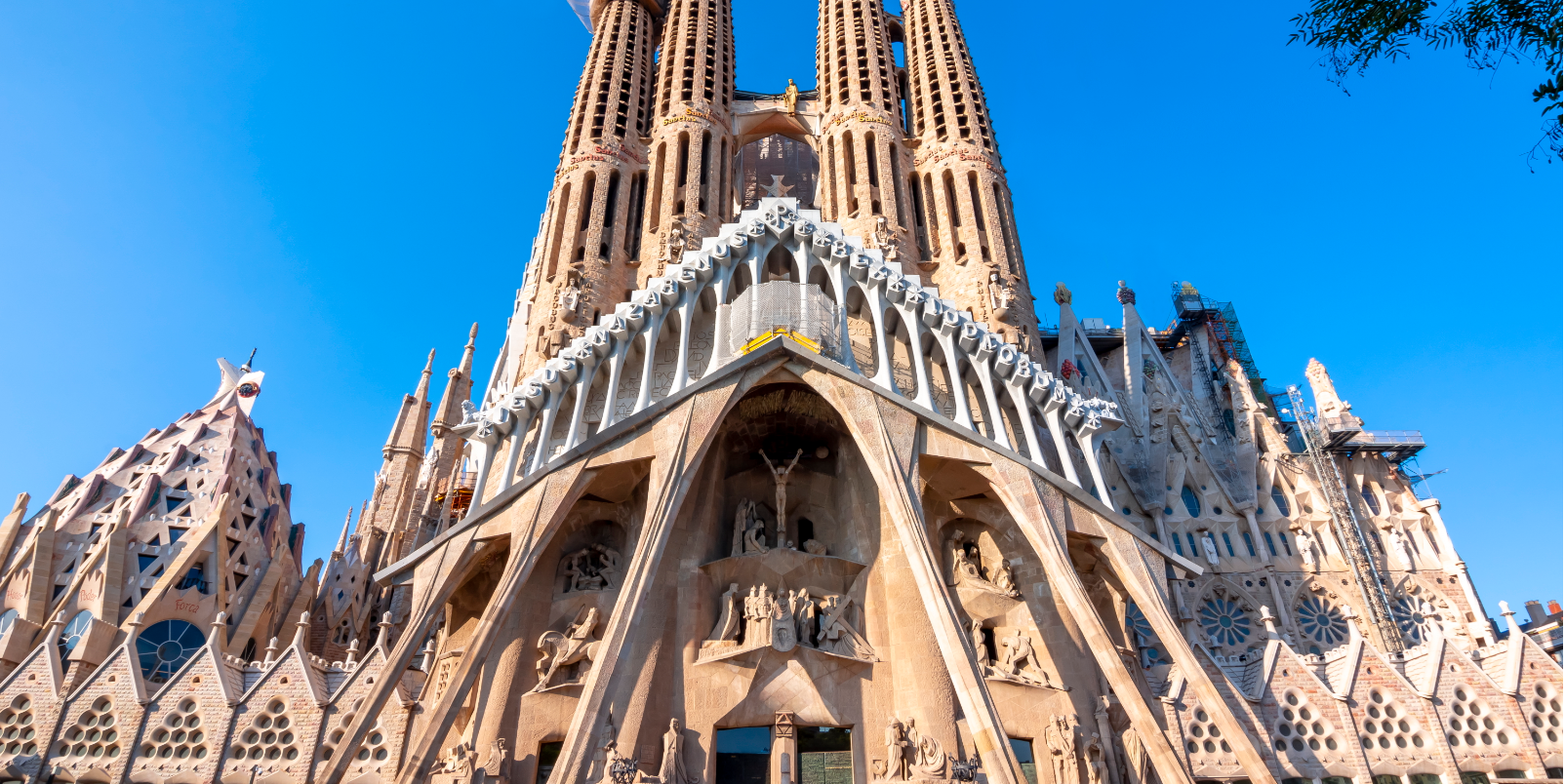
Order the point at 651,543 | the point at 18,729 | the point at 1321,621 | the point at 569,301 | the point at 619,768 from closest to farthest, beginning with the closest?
the point at 619,768 → the point at 651,543 → the point at 18,729 → the point at 569,301 → the point at 1321,621

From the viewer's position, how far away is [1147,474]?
23.5 metres

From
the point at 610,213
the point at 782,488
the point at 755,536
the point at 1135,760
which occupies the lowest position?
the point at 1135,760

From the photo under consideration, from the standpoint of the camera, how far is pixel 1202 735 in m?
14.6

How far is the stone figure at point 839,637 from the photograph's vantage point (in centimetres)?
1485

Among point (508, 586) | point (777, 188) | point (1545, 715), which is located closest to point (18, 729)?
point (508, 586)

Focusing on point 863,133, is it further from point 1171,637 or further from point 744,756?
point 744,756

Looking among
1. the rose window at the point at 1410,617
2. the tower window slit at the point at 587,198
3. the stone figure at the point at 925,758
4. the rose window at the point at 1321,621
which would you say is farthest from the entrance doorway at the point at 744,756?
the rose window at the point at 1410,617

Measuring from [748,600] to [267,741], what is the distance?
8.26m

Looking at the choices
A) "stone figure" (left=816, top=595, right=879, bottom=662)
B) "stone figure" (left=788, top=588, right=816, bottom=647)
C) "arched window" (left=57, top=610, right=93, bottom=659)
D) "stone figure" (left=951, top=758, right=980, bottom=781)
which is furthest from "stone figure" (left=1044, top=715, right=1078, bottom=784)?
"arched window" (left=57, top=610, right=93, bottom=659)

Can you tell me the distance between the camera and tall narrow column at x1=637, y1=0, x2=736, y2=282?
21.8m

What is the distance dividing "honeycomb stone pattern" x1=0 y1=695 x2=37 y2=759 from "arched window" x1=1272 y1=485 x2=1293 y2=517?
2746cm

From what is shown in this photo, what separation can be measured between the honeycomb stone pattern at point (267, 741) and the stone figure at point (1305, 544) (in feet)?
75.6

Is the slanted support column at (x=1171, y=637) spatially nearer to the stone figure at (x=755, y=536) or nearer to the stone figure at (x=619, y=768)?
the stone figure at (x=755, y=536)

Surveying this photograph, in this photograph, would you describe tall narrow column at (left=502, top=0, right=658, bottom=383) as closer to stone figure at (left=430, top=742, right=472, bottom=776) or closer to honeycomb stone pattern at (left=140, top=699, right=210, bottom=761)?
stone figure at (left=430, top=742, right=472, bottom=776)
